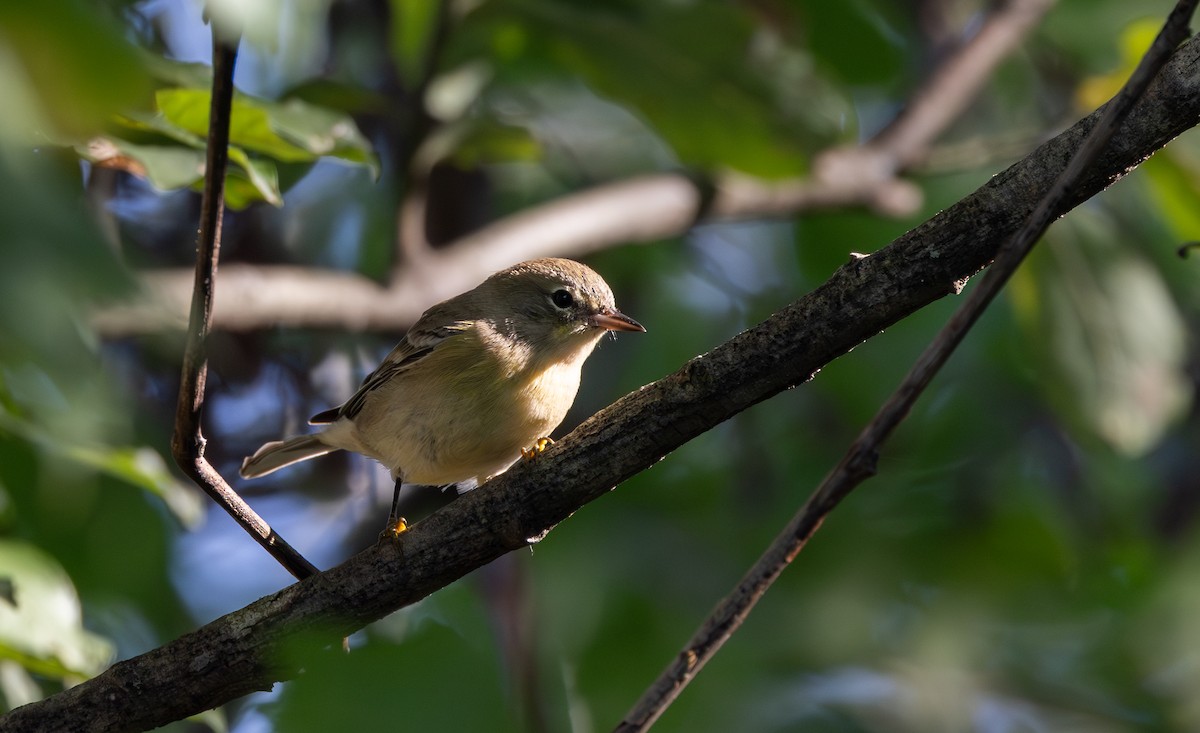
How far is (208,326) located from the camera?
204cm

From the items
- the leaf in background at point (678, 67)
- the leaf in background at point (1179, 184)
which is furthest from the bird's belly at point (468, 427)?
the leaf in background at point (1179, 184)

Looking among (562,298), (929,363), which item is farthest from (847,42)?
(929,363)

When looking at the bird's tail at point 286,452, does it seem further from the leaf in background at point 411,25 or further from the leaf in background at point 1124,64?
the leaf in background at point 1124,64

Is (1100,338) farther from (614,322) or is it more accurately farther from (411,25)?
(411,25)

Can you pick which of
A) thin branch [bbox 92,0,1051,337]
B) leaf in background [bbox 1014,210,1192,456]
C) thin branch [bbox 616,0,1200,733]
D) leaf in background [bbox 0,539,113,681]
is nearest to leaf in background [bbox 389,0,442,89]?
thin branch [bbox 92,0,1051,337]

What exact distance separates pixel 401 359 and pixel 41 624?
183 cm

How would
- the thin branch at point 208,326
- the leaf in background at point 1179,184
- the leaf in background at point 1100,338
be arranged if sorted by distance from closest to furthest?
the thin branch at point 208,326
the leaf in background at point 1179,184
the leaf in background at point 1100,338

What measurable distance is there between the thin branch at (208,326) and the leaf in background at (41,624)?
2.40 feet

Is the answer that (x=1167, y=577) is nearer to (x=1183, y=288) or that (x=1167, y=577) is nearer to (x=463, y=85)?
(x=1183, y=288)

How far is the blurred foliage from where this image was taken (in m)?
4.04

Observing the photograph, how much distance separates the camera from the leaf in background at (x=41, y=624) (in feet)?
9.68

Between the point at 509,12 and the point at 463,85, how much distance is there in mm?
468

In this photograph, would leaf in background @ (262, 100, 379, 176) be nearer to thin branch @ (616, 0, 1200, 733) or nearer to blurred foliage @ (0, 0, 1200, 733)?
blurred foliage @ (0, 0, 1200, 733)

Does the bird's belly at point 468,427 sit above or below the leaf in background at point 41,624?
above
